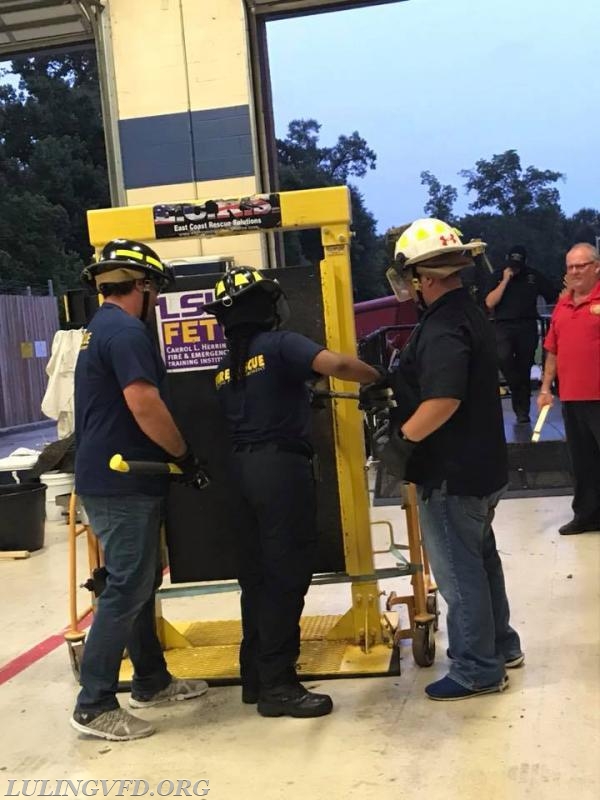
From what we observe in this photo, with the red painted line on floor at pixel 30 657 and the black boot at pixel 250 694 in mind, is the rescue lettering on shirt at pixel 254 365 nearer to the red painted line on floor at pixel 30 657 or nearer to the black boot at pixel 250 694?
the black boot at pixel 250 694

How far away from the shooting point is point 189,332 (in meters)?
3.72

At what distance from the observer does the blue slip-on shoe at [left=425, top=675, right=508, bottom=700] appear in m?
3.25

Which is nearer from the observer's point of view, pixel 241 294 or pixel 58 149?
pixel 241 294

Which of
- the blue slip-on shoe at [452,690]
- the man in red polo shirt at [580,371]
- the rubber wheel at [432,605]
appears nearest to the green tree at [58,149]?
the man in red polo shirt at [580,371]

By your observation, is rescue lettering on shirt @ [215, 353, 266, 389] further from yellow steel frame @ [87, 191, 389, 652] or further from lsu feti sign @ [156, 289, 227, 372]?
yellow steel frame @ [87, 191, 389, 652]

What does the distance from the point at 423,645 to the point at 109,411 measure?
165 centimetres

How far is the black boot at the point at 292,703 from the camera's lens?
10.6 ft

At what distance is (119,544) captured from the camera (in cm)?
313

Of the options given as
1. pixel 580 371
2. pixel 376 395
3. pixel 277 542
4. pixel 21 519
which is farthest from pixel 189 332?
pixel 21 519

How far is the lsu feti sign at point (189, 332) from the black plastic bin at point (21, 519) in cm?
306

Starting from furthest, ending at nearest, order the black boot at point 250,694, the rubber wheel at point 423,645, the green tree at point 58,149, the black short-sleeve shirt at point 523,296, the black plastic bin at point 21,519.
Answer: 1. the green tree at point 58,149
2. the black short-sleeve shirt at point 523,296
3. the black plastic bin at point 21,519
4. the rubber wheel at point 423,645
5. the black boot at point 250,694

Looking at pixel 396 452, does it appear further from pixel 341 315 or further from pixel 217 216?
pixel 217 216

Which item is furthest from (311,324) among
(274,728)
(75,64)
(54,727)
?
(75,64)

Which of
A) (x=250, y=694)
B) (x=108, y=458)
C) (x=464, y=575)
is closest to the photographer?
(x=108, y=458)
